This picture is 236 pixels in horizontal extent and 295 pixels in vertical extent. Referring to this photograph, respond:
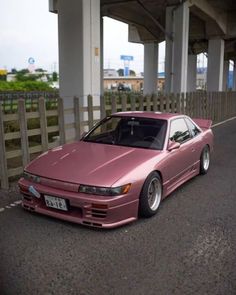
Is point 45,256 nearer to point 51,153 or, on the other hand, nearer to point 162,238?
point 162,238

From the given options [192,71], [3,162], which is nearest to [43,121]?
[3,162]

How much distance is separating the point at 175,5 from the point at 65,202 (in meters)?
14.9

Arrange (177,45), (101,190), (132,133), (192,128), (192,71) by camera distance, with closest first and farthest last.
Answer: (101,190) → (132,133) → (192,128) → (177,45) → (192,71)

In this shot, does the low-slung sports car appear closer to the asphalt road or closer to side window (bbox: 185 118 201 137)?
the asphalt road

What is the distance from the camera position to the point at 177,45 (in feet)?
56.2

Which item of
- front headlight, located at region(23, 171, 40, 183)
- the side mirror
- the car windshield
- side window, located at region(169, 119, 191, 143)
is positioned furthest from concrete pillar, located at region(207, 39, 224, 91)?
front headlight, located at region(23, 171, 40, 183)

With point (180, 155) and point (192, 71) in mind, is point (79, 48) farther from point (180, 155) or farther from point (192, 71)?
point (192, 71)

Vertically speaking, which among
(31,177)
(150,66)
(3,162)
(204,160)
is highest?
(150,66)

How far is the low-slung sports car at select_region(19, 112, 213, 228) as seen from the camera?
169 inches

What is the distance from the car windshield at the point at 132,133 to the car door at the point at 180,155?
21 centimetres

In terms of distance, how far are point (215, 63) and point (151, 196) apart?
2149 cm

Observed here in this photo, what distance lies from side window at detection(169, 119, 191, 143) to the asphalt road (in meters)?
1.08

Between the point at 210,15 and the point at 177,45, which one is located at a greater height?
the point at 210,15

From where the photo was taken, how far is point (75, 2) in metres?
10.2
